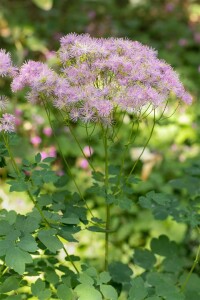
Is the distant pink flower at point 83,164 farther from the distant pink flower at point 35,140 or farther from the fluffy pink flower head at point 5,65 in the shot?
the fluffy pink flower head at point 5,65

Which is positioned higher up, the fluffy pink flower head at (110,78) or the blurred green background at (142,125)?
the blurred green background at (142,125)

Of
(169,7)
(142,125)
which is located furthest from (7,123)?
(169,7)

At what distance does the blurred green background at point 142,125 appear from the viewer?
10.5 ft

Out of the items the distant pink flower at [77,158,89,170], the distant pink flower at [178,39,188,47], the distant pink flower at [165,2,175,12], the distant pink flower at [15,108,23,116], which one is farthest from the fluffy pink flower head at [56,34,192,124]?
the distant pink flower at [165,2,175,12]

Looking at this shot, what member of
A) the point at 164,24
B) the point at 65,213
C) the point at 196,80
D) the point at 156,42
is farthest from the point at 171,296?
the point at 164,24

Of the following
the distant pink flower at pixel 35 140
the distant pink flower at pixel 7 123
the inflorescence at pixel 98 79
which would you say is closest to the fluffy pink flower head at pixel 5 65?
the inflorescence at pixel 98 79

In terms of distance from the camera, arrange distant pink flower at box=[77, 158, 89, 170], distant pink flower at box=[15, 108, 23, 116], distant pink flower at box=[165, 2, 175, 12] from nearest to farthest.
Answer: distant pink flower at box=[77, 158, 89, 170], distant pink flower at box=[15, 108, 23, 116], distant pink flower at box=[165, 2, 175, 12]

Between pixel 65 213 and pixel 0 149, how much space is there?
318 millimetres

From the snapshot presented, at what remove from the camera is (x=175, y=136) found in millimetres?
4059

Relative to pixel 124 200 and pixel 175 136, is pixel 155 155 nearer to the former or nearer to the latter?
pixel 175 136

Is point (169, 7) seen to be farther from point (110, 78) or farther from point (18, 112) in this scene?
point (110, 78)

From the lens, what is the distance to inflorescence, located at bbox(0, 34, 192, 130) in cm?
151

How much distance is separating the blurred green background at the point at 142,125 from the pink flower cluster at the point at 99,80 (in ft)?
0.76

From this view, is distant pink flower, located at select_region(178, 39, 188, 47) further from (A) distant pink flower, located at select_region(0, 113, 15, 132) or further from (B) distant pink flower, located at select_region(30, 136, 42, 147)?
(A) distant pink flower, located at select_region(0, 113, 15, 132)
